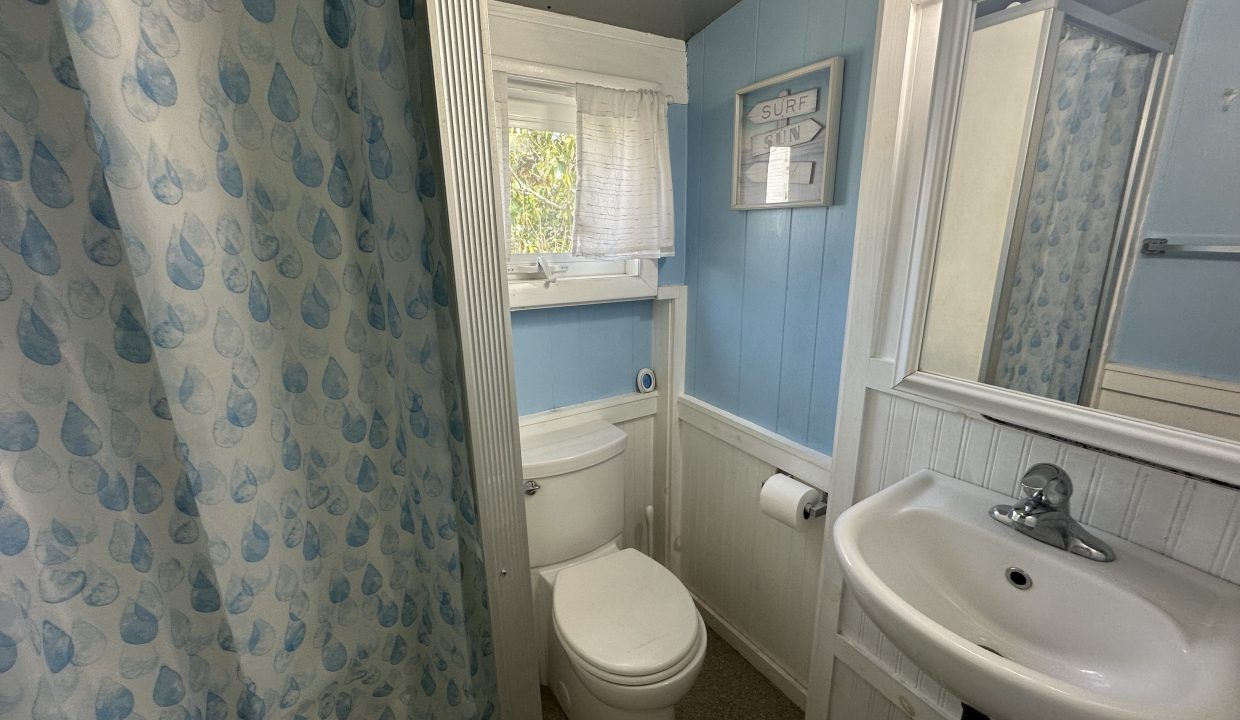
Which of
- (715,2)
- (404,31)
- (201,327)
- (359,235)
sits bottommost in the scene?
(201,327)

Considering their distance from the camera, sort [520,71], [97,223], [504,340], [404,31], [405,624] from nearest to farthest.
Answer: [97,223], [404,31], [504,340], [405,624], [520,71]

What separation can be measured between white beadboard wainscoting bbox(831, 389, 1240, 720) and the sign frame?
22.0 inches

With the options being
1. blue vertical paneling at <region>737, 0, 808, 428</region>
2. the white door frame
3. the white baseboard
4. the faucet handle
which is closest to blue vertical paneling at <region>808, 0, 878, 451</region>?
blue vertical paneling at <region>737, 0, 808, 428</region>

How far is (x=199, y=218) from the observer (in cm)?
70

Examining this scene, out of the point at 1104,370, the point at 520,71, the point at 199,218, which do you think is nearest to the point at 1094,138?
the point at 1104,370

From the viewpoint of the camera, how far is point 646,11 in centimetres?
138

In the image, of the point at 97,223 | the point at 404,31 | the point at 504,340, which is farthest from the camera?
the point at 504,340

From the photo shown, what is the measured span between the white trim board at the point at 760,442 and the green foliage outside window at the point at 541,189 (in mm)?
730

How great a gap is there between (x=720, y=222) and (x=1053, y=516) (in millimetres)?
1109

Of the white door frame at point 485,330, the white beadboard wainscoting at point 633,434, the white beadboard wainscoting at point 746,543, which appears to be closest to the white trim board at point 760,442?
the white beadboard wainscoting at point 746,543

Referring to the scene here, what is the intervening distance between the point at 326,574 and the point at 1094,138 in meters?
1.57

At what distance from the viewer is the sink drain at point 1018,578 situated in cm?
84

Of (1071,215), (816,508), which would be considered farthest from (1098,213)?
(816,508)

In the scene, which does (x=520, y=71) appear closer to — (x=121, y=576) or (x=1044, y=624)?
→ (x=121, y=576)
